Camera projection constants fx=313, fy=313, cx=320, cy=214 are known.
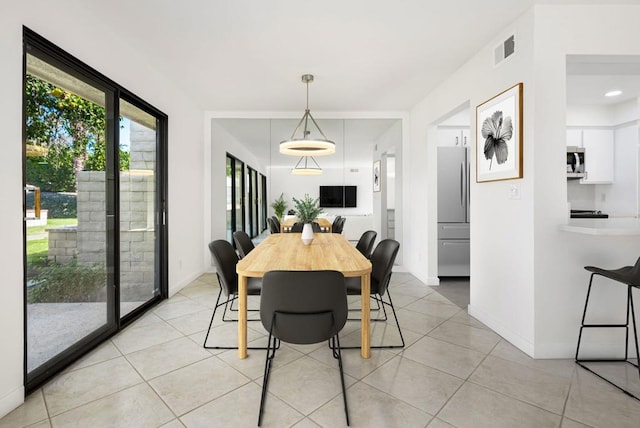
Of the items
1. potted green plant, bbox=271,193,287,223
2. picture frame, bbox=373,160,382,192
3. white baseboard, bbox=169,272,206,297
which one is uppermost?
picture frame, bbox=373,160,382,192

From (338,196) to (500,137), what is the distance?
2940 mm

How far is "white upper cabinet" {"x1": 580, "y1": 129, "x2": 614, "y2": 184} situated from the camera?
484 centimetres

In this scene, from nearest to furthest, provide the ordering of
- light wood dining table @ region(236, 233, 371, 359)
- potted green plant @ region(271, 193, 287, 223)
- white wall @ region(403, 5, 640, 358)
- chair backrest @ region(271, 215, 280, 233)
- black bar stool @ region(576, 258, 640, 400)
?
black bar stool @ region(576, 258, 640, 400) < light wood dining table @ region(236, 233, 371, 359) < white wall @ region(403, 5, 640, 358) < chair backrest @ region(271, 215, 280, 233) < potted green plant @ region(271, 193, 287, 223)

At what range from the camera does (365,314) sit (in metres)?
2.29

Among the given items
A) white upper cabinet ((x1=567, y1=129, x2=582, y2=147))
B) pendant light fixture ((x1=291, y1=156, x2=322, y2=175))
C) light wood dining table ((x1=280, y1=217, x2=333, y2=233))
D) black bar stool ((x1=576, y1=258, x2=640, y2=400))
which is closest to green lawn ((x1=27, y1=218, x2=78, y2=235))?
light wood dining table ((x1=280, y1=217, x2=333, y2=233))

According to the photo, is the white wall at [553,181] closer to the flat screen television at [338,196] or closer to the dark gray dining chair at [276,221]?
the flat screen television at [338,196]

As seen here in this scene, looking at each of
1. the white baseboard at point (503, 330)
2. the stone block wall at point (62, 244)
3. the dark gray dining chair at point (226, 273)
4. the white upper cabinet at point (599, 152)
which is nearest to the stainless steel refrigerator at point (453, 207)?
the white baseboard at point (503, 330)

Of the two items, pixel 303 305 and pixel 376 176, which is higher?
pixel 376 176

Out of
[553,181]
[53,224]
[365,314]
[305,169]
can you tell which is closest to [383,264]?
[365,314]

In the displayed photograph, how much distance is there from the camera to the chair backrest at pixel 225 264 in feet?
7.91

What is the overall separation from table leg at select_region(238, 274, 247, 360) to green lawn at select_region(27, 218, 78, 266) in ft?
4.25

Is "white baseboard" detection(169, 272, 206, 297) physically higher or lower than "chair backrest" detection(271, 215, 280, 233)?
lower

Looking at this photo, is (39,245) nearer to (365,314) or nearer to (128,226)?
(128,226)

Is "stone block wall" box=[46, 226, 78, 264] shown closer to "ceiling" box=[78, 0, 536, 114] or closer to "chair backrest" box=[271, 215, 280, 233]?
"ceiling" box=[78, 0, 536, 114]
